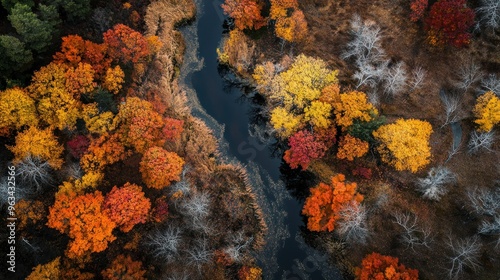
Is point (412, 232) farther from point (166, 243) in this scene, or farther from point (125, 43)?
point (125, 43)

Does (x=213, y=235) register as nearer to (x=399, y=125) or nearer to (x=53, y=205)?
(x=53, y=205)

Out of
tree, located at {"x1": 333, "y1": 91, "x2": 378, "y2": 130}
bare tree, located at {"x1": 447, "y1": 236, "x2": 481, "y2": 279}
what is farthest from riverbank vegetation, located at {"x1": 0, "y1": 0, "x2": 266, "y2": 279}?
bare tree, located at {"x1": 447, "y1": 236, "x2": 481, "y2": 279}

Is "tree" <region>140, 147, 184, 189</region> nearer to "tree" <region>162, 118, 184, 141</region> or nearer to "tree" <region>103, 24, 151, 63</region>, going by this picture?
"tree" <region>162, 118, 184, 141</region>

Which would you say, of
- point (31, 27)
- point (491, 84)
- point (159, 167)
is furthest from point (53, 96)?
point (491, 84)

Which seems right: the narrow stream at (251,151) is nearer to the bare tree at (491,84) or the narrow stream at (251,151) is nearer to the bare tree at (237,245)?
the bare tree at (237,245)

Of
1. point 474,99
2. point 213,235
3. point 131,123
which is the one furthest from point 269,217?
point 474,99

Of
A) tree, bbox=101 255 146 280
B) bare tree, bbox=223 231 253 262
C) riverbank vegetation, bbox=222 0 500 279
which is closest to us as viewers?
tree, bbox=101 255 146 280
